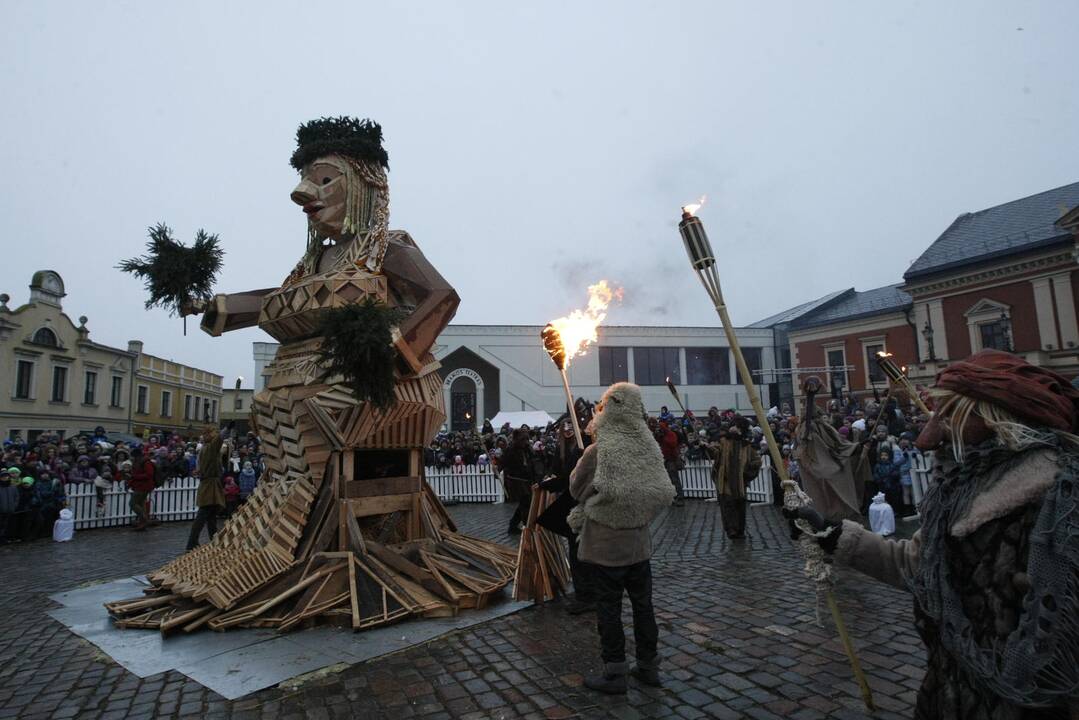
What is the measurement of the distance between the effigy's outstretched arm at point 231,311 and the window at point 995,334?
30.7m

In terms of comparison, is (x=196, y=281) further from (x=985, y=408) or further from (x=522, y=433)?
(x=522, y=433)

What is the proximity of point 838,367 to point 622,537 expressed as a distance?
1354 inches

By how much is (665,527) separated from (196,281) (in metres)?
8.32

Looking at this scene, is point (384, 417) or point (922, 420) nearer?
point (384, 417)

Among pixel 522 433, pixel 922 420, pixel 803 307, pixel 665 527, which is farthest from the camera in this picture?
pixel 803 307

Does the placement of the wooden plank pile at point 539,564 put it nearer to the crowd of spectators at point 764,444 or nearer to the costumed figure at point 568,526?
the costumed figure at point 568,526

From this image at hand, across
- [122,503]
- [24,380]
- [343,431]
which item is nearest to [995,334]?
[343,431]

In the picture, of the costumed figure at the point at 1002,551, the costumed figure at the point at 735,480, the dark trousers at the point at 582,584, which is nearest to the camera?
the costumed figure at the point at 1002,551

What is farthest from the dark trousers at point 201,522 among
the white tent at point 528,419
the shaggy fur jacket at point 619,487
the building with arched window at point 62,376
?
the building with arched window at point 62,376

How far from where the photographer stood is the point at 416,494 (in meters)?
5.99

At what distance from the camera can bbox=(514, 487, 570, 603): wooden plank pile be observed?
5.51 meters

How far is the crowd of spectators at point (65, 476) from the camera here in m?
11.2

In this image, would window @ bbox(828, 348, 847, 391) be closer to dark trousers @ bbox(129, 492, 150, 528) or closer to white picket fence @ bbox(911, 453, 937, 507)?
white picket fence @ bbox(911, 453, 937, 507)

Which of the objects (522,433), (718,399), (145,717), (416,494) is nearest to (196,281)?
(416,494)
